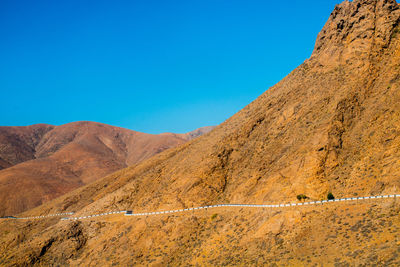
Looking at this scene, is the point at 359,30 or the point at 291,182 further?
the point at 359,30

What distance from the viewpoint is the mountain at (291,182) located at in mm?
33469

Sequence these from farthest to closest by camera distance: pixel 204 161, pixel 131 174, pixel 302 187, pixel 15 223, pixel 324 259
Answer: pixel 131 174, pixel 15 223, pixel 204 161, pixel 302 187, pixel 324 259

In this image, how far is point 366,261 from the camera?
88.7ft

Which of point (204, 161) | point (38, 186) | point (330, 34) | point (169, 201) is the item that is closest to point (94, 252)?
point (169, 201)

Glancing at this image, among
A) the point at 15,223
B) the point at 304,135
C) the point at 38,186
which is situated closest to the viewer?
the point at 304,135

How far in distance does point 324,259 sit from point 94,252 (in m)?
29.5

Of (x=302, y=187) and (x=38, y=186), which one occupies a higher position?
(x=38, y=186)

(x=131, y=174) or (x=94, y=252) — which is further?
(x=131, y=174)

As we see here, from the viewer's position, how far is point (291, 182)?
1662 inches

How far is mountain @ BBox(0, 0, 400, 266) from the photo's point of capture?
33469 mm

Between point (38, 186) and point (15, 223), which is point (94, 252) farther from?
point (38, 186)

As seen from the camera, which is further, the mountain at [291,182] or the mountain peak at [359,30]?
the mountain peak at [359,30]

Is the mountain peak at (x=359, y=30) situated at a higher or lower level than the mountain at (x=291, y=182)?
higher

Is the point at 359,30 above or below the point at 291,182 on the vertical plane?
above
